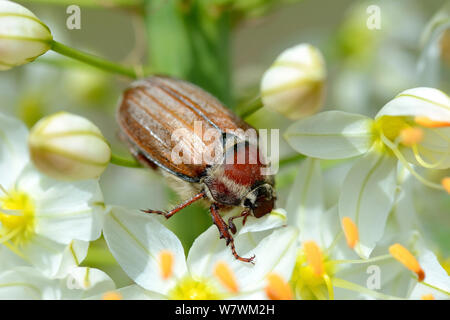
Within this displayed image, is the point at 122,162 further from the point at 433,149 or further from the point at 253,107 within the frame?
the point at 433,149

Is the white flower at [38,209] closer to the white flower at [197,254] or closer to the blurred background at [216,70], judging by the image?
the white flower at [197,254]

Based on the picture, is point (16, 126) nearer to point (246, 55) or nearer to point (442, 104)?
point (442, 104)

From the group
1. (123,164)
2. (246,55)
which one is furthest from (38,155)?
(246,55)

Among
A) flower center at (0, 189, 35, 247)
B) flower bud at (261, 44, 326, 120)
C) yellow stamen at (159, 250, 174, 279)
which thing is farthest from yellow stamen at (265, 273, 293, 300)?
flower center at (0, 189, 35, 247)

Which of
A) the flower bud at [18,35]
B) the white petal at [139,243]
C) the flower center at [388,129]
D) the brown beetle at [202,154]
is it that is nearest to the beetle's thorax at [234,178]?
the brown beetle at [202,154]

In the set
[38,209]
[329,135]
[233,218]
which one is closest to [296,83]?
[329,135]

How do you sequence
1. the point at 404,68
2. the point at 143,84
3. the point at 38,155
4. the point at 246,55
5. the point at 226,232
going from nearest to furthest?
1. the point at 38,155
2. the point at 226,232
3. the point at 143,84
4. the point at 404,68
5. the point at 246,55

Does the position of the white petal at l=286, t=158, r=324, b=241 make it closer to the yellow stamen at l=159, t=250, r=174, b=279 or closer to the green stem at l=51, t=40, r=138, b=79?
the yellow stamen at l=159, t=250, r=174, b=279
